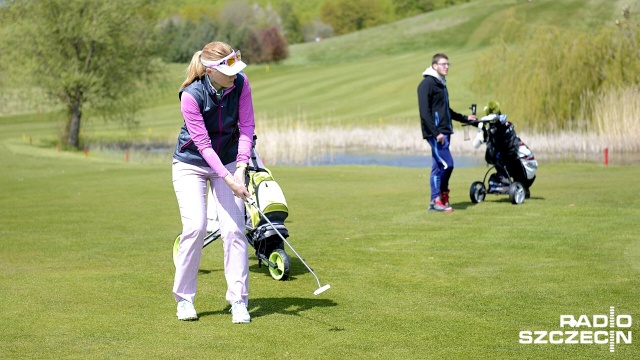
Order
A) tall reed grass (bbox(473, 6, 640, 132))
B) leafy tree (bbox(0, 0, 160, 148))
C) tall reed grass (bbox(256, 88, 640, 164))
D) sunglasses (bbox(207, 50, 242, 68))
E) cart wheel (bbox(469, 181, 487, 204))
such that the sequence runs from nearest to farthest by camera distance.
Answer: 1. sunglasses (bbox(207, 50, 242, 68))
2. cart wheel (bbox(469, 181, 487, 204))
3. tall reed grass (bbox(256, 88, 640, 164))
4. tall reed grass (bbox(473, 6, 640, 132))
5. leafy tree (bbox(0, 0, 160, 148))

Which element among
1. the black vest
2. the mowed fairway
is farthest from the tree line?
the black vest

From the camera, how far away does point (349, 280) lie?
10047 millimetres

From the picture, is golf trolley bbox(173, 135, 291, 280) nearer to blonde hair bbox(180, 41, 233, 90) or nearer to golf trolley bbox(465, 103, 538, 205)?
blonde hair bbox(180, 41, 233, 90)

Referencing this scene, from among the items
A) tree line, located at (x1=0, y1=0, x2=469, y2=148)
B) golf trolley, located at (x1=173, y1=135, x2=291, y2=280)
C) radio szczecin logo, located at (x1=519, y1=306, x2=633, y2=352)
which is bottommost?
radio szczecin logo, located at (x1=519, y1=306, x2=633, y2=352)

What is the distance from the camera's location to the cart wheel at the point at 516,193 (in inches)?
637

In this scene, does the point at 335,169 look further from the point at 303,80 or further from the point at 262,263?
the point at 303,80

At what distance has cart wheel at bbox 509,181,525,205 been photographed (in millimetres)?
16188

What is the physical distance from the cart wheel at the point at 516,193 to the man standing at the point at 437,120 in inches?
49.5

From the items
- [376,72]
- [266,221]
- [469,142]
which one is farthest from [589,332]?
[376,72]

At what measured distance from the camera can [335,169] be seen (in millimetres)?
27078

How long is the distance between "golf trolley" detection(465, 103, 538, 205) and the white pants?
8.40 m

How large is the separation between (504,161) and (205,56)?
9.67 meters

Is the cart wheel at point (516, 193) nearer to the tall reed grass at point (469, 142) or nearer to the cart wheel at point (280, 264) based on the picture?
the cart wheel at point (280, 264)

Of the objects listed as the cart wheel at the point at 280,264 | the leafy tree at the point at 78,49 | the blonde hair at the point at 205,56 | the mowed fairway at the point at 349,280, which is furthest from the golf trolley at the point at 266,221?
the leafy tree at the point at 78,49
